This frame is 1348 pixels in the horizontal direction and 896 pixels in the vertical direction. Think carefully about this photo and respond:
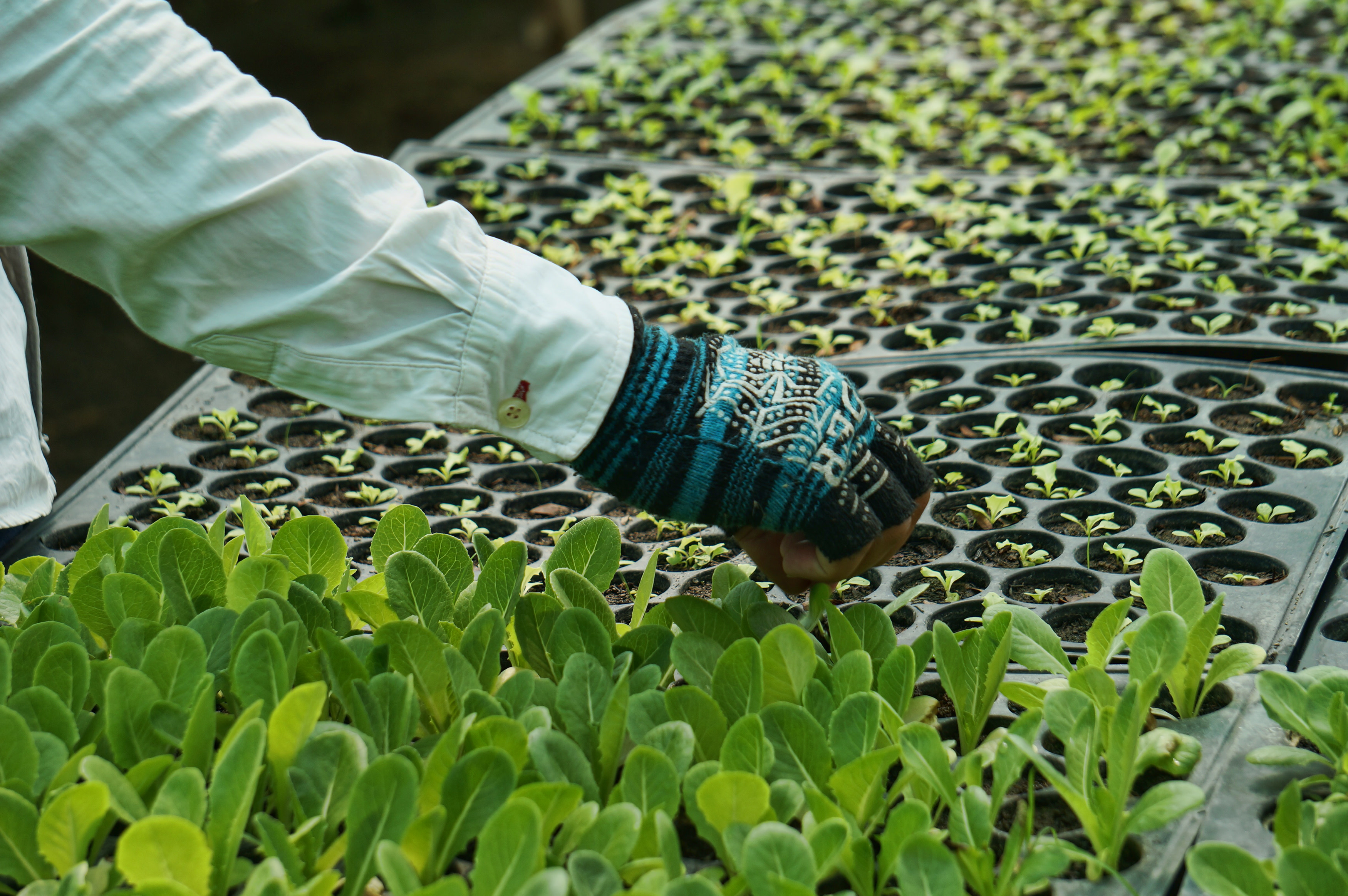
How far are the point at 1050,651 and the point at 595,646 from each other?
→ 1.12 ft

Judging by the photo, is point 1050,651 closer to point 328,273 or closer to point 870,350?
point 328,273

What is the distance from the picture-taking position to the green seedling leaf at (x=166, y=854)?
649 mm

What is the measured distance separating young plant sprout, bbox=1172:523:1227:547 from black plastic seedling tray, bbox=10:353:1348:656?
0.04 feet

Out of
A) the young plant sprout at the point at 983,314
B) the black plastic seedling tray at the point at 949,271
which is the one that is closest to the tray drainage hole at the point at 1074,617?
the black plastic seedling tray at the point at 949,271

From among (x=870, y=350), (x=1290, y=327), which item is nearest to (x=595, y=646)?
(x=870, y=350)

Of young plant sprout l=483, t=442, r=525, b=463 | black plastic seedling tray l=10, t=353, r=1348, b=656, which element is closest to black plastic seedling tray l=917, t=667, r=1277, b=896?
black plastic seedling tray l=10, t=353, r=1348, b=656

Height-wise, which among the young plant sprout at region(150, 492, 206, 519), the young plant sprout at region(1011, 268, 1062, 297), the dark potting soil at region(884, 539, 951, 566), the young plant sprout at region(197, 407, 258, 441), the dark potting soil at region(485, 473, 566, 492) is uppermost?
the young plant sprout at region(1011, 268, 1062, 297)

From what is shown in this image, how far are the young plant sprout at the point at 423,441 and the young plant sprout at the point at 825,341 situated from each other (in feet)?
1.61

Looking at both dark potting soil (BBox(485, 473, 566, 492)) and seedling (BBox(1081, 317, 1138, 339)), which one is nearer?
dark potting soil (BBox(485, 473, 566, 492))

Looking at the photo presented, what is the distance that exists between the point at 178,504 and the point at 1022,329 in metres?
1.04

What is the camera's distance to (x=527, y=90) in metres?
2.63

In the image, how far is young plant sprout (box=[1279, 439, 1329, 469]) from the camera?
1.28m

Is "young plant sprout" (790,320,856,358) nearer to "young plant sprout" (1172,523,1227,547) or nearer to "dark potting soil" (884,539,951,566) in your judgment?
"dark potting soil" (884,539,951,566)

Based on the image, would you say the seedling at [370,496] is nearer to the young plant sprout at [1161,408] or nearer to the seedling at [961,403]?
the seedling at [961,403]
